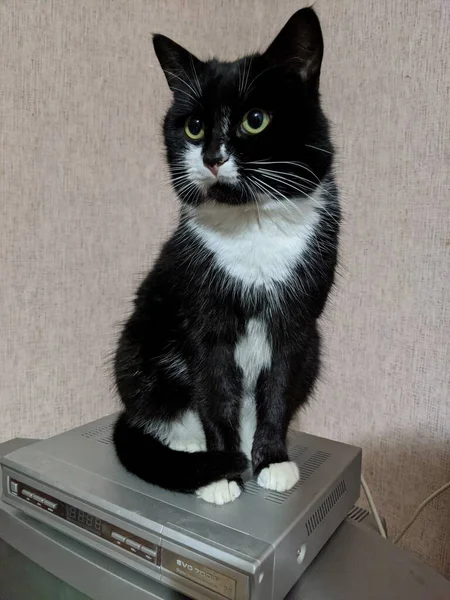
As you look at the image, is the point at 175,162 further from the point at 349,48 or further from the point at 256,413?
the point at 349,48

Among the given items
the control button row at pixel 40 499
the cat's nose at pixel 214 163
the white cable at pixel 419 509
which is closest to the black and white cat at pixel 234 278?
the cat's nose at pixel 214 163

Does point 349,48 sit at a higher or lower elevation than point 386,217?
higher

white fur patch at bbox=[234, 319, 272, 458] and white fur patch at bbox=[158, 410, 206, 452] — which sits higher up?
white fur patch at bbox=[234, 319, 272, 458]

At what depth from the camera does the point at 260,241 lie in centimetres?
67

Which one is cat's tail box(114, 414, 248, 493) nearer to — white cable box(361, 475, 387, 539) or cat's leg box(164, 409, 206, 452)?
cat's leg box(164, 409, 206, 452)

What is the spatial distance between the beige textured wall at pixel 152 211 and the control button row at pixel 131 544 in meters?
0.60

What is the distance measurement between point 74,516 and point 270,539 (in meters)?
0.28

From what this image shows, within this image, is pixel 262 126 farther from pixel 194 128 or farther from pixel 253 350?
pixel 253 350

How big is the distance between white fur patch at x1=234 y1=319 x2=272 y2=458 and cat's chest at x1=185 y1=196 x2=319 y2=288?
0.08m

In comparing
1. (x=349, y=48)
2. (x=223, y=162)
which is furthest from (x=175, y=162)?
(x=349, y=48)

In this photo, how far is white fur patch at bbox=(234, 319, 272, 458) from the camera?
2.35 ft

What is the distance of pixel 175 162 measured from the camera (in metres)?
0.72

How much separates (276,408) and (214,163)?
15.0 inches

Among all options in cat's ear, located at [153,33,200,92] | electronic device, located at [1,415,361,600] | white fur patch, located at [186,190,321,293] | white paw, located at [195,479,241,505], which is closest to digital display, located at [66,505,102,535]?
electronic device, located at [1,415,361,600]
